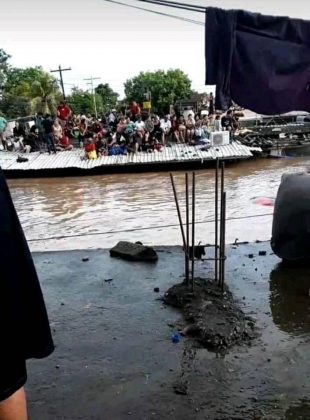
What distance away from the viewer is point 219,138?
1991cm

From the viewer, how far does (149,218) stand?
1140cm

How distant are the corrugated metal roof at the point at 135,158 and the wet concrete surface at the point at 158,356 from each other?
12494 millimetres

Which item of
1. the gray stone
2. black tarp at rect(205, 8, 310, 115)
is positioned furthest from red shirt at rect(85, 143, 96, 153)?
black tarp at rect(205, 8, 310, 115)

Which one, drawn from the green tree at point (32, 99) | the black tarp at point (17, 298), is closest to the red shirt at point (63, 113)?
the green tree at point (32, 99)

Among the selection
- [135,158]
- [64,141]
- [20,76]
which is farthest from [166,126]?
[20,76]

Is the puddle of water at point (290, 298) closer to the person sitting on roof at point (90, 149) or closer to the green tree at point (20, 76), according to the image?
the person sitting on roof at point (90, 149)

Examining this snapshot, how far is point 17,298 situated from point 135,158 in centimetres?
1791

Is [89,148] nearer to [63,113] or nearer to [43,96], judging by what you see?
[63,113]

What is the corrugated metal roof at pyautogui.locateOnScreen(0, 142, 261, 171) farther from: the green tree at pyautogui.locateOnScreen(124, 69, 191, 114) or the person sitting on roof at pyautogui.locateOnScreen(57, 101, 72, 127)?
the green tree at pyautogui.locateOnScreen(124, 69, 191, 114)

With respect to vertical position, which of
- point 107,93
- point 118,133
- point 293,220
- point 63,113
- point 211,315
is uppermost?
point 293,220

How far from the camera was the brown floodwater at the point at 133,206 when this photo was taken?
370 inches

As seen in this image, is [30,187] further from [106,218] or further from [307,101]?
[307,101]

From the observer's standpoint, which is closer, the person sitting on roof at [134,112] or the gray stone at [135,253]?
the gray stone at [135,253]

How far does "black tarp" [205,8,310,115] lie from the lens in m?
4.14
